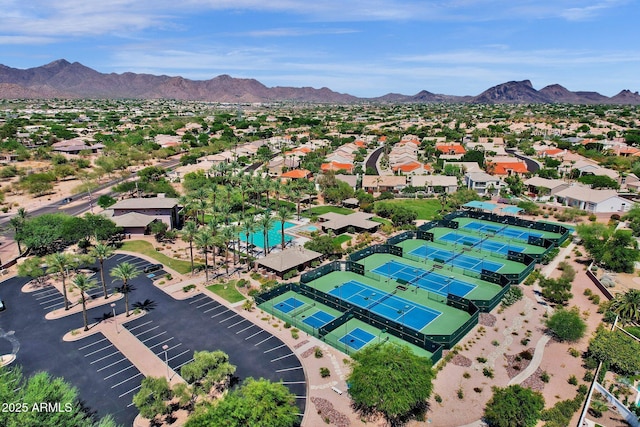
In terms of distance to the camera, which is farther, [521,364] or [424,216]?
[424,216]

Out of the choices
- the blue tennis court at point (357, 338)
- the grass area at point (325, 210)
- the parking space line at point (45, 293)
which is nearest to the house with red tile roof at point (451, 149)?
the grass area at point (325, 210)

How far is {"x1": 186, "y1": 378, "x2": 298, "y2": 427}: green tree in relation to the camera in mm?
22312

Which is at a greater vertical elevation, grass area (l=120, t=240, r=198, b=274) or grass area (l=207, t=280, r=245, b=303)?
grass area (l=207, t=280, r=245, b=303)

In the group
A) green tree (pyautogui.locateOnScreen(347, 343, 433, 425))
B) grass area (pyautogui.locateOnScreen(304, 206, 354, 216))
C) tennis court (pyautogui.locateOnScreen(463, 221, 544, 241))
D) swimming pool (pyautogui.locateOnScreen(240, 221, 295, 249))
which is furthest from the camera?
grass area (pyautogui.locateOnScreen(304, 206, 354, 216))

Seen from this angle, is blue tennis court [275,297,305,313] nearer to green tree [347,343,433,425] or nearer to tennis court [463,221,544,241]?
green tree [347,343,433,425]

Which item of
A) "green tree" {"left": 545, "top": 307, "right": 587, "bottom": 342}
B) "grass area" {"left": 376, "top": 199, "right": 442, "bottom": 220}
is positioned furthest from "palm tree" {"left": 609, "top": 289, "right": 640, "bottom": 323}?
"grass area" {"left": 376, "top": 199, "right": 442, "bottom": 220}

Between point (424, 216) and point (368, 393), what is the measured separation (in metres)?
52.2

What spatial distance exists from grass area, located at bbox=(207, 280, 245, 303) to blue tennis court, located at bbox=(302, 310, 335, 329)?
28.1 ft

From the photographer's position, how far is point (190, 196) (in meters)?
62.1

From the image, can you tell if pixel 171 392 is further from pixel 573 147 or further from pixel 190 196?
pixel 573 147

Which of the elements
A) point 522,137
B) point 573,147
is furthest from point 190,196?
point 522,137

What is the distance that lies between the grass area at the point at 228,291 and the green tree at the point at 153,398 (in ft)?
51.8

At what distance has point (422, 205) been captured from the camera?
80.6 m

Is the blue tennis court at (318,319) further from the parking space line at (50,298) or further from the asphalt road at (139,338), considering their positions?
the parking space line at (50,298)
